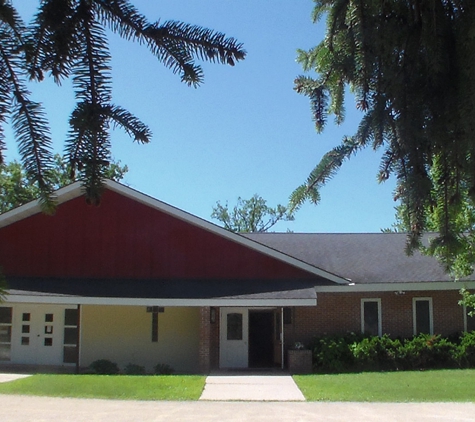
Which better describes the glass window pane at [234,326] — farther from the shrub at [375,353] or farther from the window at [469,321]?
the window at [469,321]

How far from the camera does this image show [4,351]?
2192 cm

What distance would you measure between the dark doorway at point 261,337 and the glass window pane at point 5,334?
8661mm

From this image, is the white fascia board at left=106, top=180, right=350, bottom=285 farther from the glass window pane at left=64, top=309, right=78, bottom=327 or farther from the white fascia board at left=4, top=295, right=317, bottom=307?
the glass window pane at left=64, top=309, right=78, bottom=327

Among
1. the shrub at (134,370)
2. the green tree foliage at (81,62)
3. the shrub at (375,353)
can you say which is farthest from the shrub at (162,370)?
the green tree foliage at (81,62)

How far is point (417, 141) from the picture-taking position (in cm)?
355

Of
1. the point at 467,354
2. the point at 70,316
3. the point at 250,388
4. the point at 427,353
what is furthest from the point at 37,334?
the point at 467,354

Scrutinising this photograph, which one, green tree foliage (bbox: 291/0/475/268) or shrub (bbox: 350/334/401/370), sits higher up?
green tree foliage (bbox: 291/0/475/268)

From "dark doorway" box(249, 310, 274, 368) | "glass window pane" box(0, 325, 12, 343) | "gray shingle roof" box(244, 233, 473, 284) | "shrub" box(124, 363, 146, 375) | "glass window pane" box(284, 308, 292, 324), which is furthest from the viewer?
"dark doorway" box(249, 310, 274, 368)

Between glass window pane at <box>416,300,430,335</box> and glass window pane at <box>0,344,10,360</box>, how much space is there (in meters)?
14.7

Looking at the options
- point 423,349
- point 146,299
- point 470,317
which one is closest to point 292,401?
point 146,299

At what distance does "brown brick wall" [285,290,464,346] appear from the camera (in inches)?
840

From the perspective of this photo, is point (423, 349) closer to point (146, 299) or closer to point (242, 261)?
point (242, 261)

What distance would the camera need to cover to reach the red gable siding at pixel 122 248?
21734mm

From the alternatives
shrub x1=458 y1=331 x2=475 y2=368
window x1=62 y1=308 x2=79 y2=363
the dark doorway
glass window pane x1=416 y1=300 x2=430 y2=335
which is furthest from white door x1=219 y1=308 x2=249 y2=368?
shrub x1=458 y1=331 x2=475 y2=368
